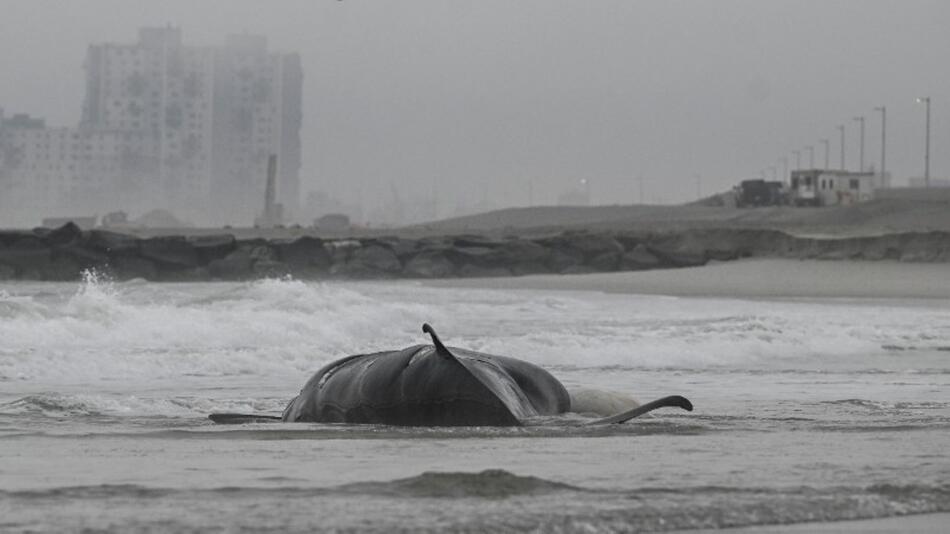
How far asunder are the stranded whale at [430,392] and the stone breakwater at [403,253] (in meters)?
41.3

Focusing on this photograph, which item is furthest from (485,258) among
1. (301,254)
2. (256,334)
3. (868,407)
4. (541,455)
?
(541,455)

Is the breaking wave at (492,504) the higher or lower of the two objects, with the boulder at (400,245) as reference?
lower

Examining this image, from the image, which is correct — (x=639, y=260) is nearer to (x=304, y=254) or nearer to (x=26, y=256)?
(x=304, y=254)

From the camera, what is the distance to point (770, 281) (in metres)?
44.9

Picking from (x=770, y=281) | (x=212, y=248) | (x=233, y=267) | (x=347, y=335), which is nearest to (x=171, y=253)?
(x=212, y=248)

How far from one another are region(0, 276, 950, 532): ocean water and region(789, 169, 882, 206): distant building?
7940 cm

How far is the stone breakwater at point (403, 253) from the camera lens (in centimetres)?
5078

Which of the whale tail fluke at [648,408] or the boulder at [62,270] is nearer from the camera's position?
the whale tail fluke at [648,408]

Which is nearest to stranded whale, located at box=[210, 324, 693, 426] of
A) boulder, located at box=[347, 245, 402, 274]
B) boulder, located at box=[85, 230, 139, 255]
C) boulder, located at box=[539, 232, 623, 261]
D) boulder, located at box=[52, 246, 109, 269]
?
boulder, located at box=[52, 246, 109, 269]

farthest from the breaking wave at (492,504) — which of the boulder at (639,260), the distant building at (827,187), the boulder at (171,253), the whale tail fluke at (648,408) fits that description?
the distant building at (827,187)

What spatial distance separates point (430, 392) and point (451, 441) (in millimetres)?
549

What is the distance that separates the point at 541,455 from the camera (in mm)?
7637

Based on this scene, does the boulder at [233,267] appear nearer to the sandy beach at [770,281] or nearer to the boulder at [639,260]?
the sandy beach at [770,281]

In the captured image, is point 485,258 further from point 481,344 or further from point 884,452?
point 884,452
